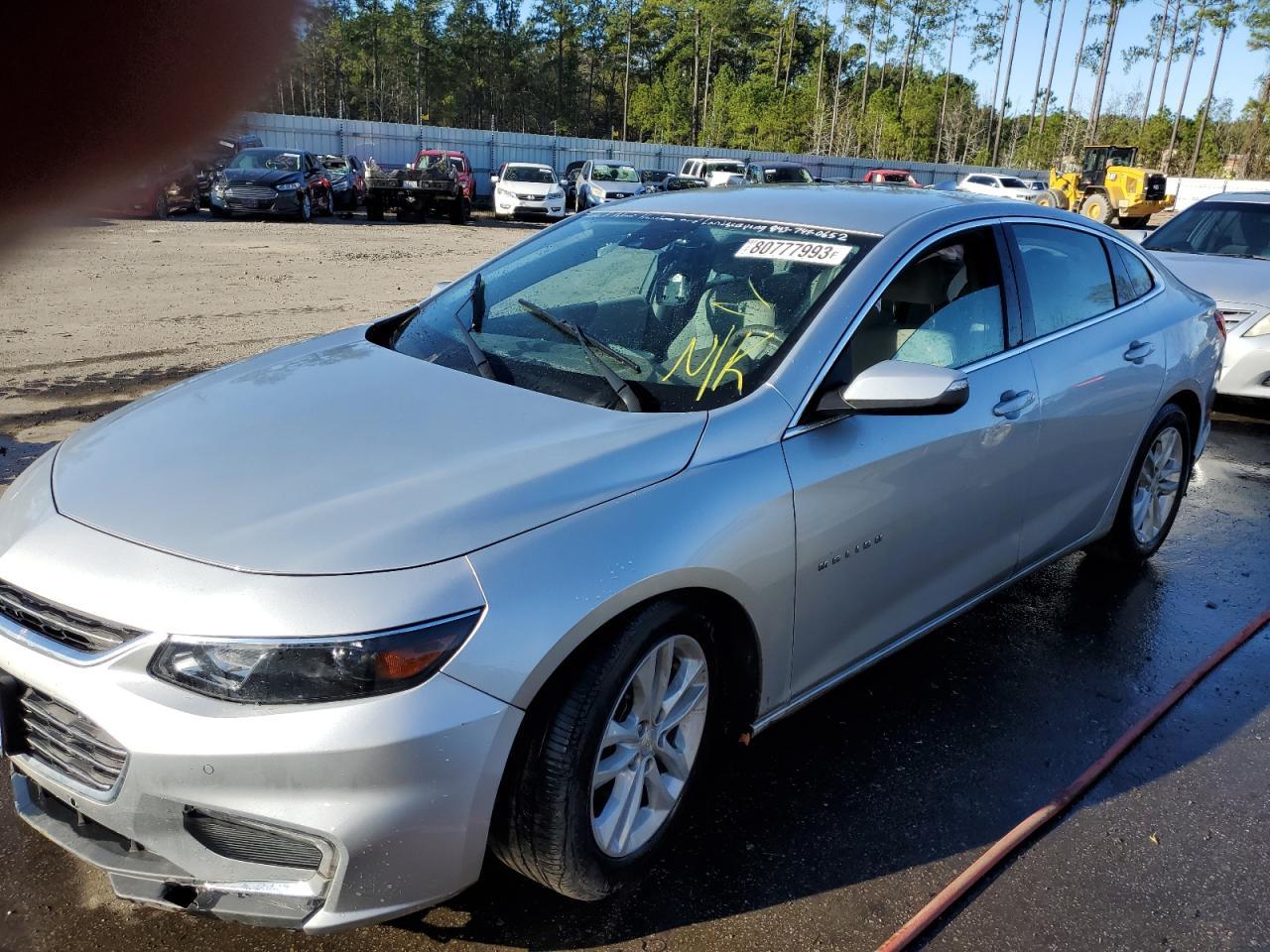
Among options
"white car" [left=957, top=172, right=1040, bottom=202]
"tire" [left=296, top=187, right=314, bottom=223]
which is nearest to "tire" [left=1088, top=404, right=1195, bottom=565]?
"tire" [left=296, top=187, right=314, bottom=223]

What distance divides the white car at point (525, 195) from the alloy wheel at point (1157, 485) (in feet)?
74.4

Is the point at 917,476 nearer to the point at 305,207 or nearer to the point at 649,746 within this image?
the point at 649,746

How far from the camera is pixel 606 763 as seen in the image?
2.36 m

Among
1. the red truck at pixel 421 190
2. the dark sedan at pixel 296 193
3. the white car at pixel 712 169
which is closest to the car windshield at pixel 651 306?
the dark sedan at pixel 296 193

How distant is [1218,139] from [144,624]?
78567 millimetres

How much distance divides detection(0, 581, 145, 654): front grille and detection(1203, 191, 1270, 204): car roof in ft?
29.5

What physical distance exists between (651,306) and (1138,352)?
207cm

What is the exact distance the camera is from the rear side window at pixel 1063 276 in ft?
12.1

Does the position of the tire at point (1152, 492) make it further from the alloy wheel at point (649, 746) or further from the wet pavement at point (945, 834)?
the alloy wheel at point (649, 746)

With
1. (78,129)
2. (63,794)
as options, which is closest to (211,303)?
(63,794)

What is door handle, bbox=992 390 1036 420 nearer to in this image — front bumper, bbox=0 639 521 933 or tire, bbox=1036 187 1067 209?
front bumper, bbox=0 639 521 933

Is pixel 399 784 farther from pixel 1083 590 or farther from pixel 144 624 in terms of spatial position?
pixel 1083 590

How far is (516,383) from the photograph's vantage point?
2.93 m

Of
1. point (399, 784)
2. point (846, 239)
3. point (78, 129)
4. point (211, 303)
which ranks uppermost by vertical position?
point (78, 129)
